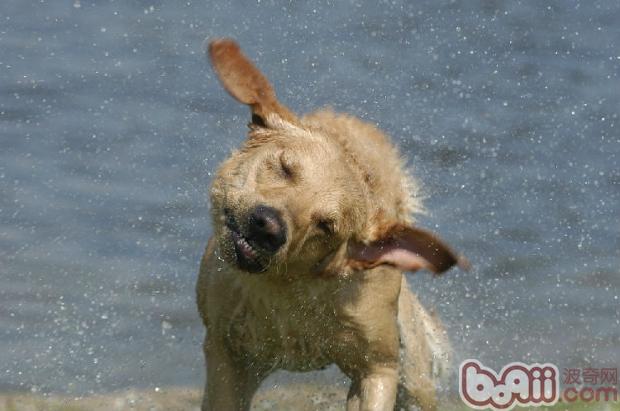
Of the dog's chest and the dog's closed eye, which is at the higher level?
the dog's closed eye

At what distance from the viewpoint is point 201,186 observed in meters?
10.5

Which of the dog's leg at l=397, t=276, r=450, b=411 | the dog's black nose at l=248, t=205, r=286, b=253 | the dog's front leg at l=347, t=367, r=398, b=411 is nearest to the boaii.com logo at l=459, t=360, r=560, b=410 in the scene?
the dog's leg at l=397, t=276, r=450, b=411

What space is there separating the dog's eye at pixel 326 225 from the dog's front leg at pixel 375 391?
0.91 meters

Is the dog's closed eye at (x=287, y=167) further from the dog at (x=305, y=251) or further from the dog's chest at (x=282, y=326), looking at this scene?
the dog's chest at (x=282, y=326)

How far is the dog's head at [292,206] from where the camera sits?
17.5 feet

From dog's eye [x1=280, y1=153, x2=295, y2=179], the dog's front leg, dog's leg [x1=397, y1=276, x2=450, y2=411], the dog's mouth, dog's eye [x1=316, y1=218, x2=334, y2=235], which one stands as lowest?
the dog's front leg

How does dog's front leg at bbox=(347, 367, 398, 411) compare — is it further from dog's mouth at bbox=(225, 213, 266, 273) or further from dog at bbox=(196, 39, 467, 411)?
dog's mouth at bbox=(225, 213, 266, 273)

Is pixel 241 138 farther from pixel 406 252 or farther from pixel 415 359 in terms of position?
pixel 406 252

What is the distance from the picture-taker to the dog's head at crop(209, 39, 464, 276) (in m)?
5.34

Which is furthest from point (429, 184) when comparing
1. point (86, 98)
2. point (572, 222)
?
point (86, 98)

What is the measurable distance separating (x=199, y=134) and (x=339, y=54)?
1.89 metres

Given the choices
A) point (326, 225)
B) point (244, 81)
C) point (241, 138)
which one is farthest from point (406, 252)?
point (241, 138)

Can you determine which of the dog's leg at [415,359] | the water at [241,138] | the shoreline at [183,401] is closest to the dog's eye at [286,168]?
the dog's leg at [415,359]

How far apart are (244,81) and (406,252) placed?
1.18 metres
